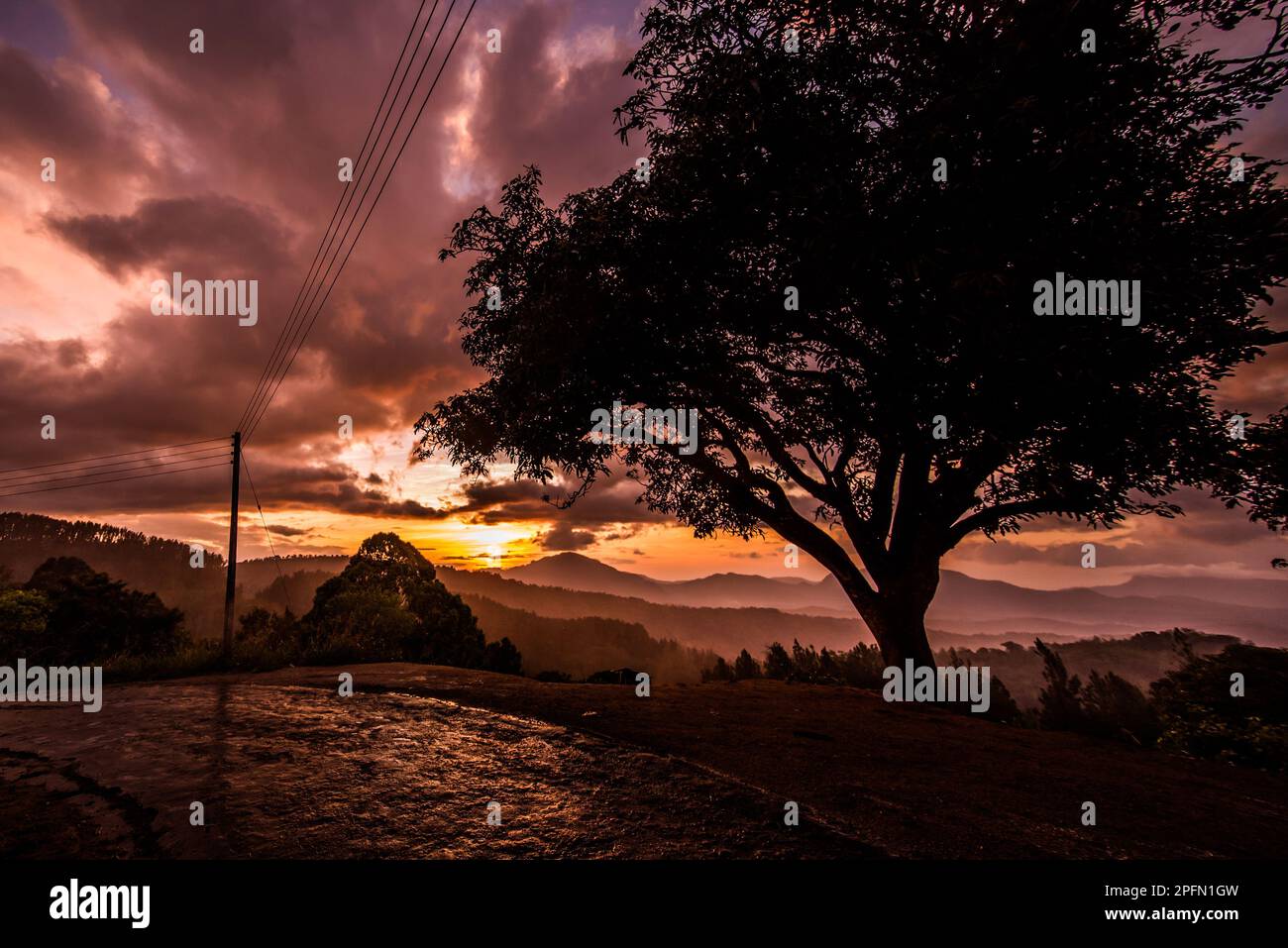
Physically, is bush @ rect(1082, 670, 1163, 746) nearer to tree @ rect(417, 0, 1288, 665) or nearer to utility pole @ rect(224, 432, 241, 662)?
tree @ rect(417, 0, 1288, 665)

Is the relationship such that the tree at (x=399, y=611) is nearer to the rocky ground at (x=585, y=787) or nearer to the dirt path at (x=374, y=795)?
the rocky ground at (x=585, y=787)

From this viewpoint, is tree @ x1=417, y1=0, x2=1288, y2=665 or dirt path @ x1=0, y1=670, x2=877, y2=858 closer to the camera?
dirt path @ x1=0, y1=670, x2=877, y2=858

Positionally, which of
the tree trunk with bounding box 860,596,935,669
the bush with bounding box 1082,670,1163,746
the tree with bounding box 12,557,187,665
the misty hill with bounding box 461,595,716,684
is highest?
the tree trunk with bounding box 860,596,935,669

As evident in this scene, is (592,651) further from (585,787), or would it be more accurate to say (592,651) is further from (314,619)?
(585,787)

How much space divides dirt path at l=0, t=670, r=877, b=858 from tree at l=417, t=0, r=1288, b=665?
5859 mm

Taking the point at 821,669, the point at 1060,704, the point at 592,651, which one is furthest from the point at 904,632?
the point at 592,651

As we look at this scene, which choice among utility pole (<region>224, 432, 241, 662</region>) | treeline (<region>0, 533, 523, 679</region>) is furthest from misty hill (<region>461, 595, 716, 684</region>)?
utility pole (<region>224, 432, 241, 662</region>)

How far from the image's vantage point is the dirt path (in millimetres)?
2869

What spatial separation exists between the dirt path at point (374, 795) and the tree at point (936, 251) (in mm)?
5859

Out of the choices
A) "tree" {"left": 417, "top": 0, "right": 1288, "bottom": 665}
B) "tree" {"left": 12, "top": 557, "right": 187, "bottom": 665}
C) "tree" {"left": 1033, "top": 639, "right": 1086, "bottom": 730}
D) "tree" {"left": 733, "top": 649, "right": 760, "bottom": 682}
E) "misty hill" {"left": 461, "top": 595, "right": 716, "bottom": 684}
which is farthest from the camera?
"misty hill" {"left": 461, "top": 595, "right": 716, "bottom": 684}

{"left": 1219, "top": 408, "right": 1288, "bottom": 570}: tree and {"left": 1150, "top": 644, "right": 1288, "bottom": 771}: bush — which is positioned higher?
{"left": 1219, "top": 408, "right": 1288, "bottom": 570}: tree

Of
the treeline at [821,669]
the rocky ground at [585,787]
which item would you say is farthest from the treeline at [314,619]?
the rocky ground at [585,787]

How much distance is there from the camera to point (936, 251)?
6.28m
